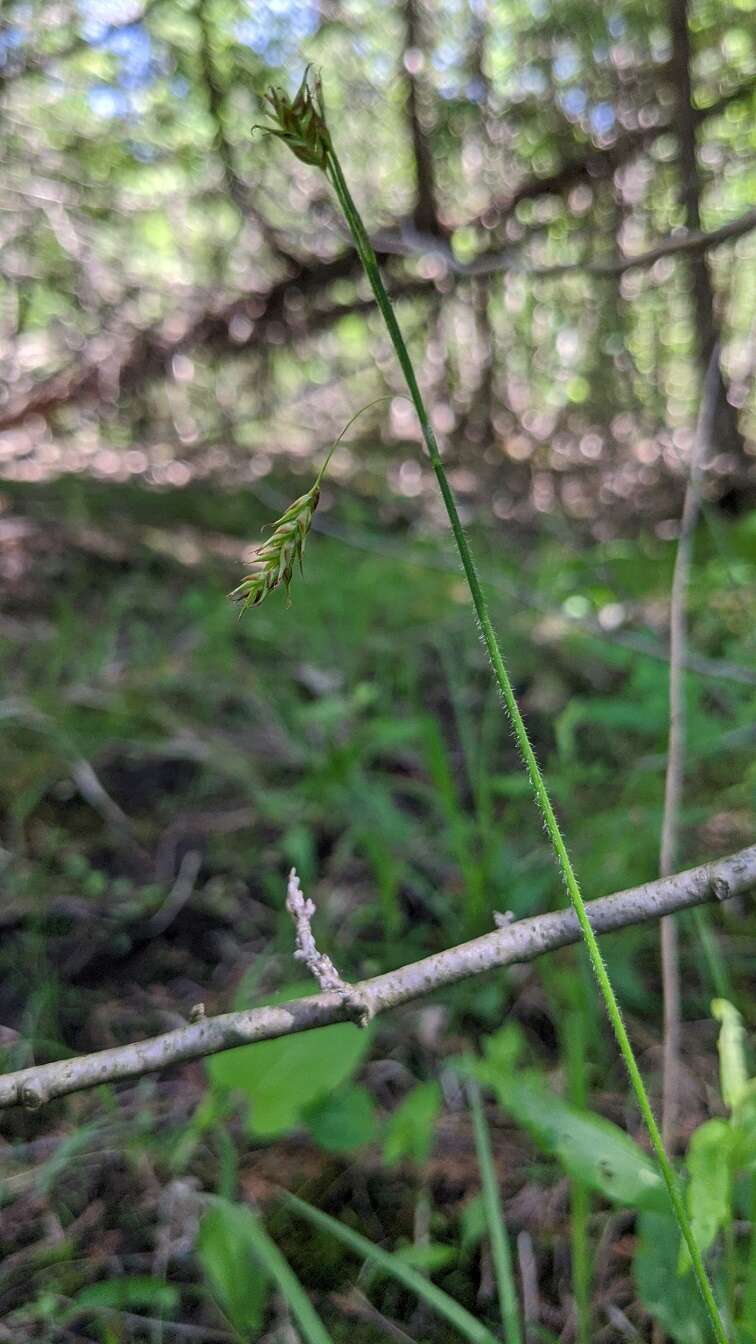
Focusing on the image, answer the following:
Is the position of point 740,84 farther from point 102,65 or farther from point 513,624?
point 102,65

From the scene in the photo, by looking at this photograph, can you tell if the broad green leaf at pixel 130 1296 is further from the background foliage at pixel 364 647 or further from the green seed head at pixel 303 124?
the green seed head at pixel 303 124

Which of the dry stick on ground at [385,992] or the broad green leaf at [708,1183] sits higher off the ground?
the dry stick on ground at [385,992]

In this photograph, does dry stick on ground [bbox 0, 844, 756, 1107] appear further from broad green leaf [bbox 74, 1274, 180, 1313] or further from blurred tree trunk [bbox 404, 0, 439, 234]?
blurred tree trunk [bbox 404, 0, 439, 234]

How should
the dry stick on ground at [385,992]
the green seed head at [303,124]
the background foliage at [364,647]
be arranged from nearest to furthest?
the green seed head at [303,124] < the dry stick on ground at [385,992] < the background foliage at [364,647]

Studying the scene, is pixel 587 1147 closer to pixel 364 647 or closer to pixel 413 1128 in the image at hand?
pixel 413 1128

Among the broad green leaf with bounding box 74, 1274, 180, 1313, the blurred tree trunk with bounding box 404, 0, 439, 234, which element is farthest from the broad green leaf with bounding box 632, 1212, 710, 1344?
the blurred tree trunk with bounding box 404, 0, 439, 234

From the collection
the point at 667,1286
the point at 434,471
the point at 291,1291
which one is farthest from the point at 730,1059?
the point at 434,471

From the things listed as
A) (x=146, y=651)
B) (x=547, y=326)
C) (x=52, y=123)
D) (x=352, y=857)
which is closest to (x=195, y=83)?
(x=52, y=123)

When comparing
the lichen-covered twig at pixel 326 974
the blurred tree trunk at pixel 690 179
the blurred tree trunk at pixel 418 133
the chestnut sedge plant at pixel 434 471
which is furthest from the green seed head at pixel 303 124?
the blurred tree trunk at pixel 418 133
